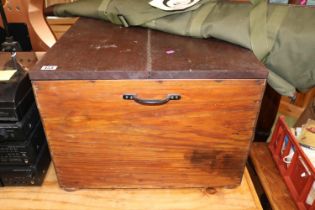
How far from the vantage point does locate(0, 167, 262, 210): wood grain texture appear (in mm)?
667

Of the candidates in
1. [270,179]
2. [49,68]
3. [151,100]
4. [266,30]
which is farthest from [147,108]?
[270,179]

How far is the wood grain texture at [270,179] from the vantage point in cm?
70

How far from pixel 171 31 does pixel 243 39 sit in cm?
18

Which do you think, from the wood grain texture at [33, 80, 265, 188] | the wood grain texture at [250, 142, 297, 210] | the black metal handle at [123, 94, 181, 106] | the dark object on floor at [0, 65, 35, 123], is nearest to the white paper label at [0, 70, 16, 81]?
the dark object on floor at [0, 65, 35, 123]

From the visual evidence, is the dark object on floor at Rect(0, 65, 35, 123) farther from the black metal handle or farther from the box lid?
the black metal handle

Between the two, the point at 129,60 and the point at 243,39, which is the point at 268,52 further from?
the point at 129,60

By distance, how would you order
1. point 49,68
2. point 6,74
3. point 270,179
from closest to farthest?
point 49,68
point 6,74
point 270,179

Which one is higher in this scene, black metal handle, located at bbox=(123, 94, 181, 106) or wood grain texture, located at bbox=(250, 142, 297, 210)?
black metal handle, located at bbox=(123, 94, 181, 106)

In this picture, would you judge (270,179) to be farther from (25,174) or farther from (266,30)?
(25,174)

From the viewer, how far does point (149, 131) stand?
0.60 m

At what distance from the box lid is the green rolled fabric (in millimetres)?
27

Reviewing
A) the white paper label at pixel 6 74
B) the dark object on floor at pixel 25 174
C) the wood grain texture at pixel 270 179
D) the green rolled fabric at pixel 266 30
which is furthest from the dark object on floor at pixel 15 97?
the wood grain texture at pixel 270 179

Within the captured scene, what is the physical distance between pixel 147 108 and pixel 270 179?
1.42 ft

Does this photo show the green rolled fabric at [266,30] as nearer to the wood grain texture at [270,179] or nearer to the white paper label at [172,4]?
the white paper label at [172,4]
